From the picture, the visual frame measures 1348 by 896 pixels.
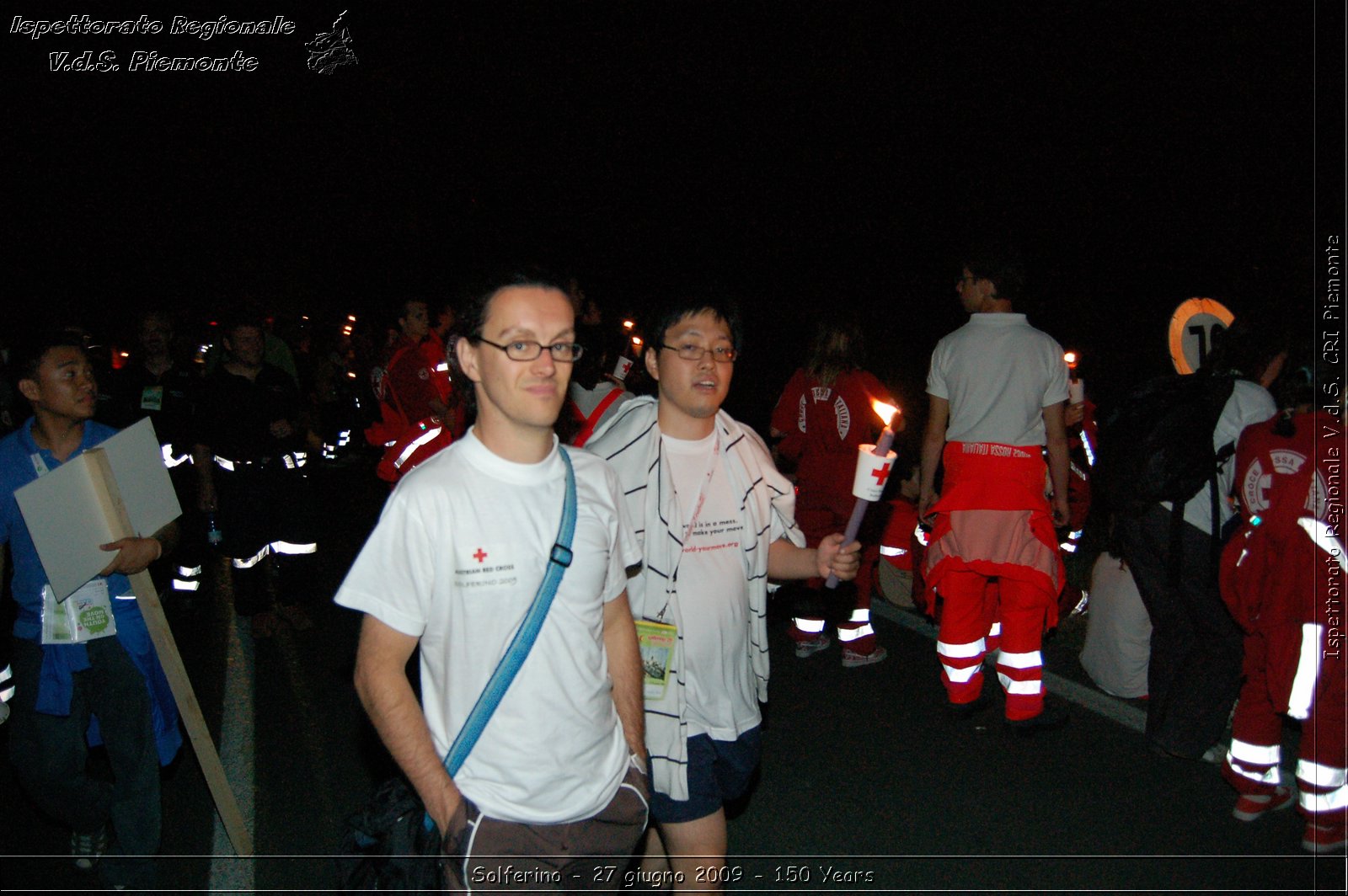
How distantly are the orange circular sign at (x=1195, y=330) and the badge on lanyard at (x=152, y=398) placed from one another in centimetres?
736

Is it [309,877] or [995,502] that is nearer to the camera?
[309,877]

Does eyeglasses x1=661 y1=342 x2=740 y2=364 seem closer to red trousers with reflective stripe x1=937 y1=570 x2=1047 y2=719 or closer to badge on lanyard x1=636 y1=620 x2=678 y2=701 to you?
badge on lanyard x1=636 y1=620 x2=678 y2=701

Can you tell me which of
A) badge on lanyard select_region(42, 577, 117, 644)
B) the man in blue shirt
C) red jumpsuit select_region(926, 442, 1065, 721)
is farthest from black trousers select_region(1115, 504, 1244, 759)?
badge on lanyard select_region(42, 577, 117, 644)

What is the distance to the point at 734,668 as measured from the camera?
11.0ft

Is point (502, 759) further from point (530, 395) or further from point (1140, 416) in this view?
point (1140, 416)

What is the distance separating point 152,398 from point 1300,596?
7932mm

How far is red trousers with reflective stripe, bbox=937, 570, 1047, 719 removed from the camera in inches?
213

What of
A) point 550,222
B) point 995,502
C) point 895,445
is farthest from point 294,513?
point 550,222

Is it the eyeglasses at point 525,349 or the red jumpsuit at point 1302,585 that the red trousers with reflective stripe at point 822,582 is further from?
the eyeglasses at point 525,349

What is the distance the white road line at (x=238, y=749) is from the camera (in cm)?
430

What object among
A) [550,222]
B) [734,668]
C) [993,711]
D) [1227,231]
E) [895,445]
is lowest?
[993,711]

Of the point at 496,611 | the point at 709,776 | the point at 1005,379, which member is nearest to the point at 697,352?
the point at 496,611

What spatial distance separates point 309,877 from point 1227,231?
11329mm

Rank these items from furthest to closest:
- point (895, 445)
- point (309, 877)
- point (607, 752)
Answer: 1. point (895, 445)
2. point (309, 877)
3. point (607, 752)
